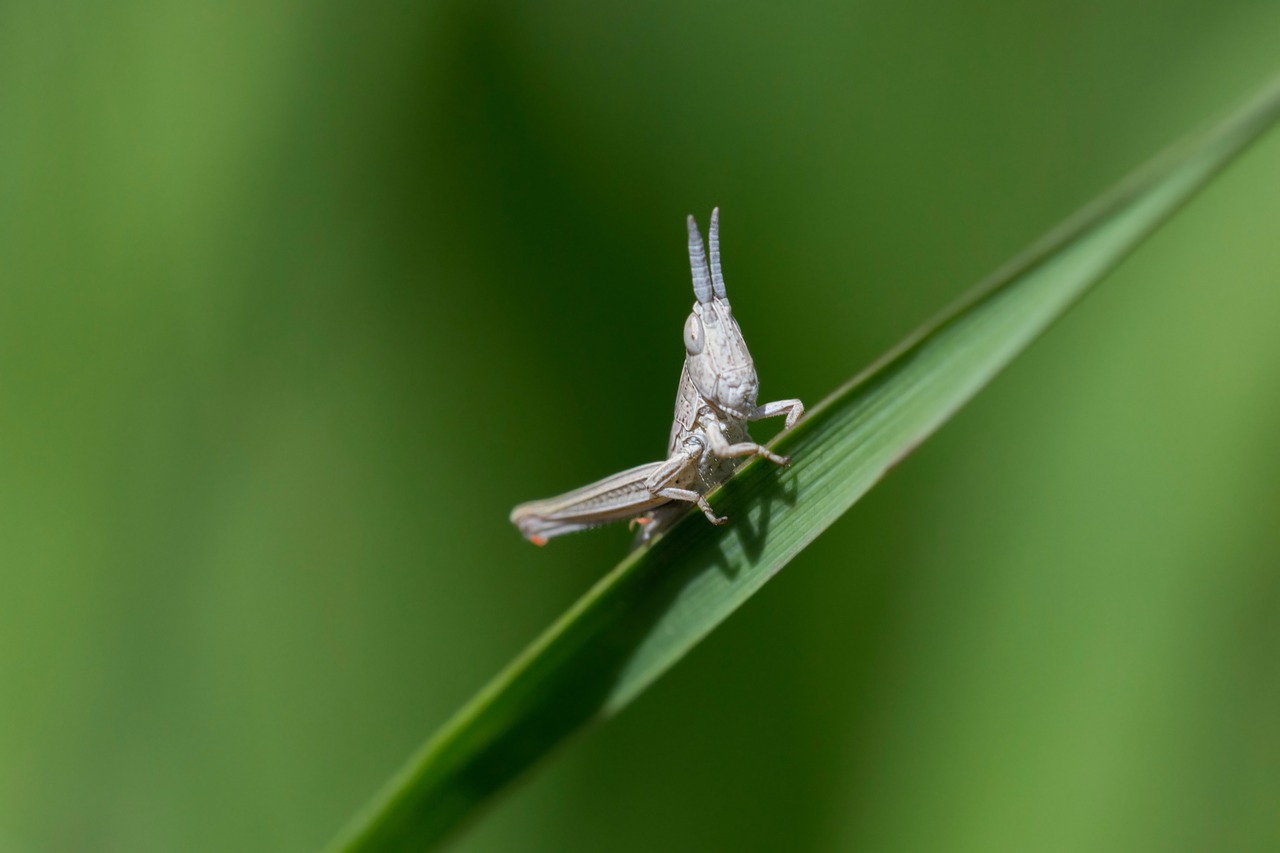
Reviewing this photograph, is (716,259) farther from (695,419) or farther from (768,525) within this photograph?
(768,525)

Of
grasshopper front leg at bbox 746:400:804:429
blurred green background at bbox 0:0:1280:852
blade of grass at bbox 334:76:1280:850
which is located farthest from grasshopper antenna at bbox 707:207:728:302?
blade of grass at bbox 334:76:1280:850

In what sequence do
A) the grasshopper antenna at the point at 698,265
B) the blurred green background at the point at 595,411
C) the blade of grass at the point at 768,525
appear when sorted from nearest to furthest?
the blade of grass at the point at 768,525, the blurred green background at the point at 595,411, the grasshopper antenna at the point at 698,265

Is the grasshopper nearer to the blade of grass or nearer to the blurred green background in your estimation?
the blurred green background

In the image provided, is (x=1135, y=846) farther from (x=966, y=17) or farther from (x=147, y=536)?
(x=147, y=536)

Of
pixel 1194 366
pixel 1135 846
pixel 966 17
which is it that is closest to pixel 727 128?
pixel 966 17

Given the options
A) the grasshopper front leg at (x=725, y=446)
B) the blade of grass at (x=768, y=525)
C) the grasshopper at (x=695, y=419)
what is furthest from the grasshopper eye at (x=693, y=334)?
the blade of grass at (x=768, y=525)

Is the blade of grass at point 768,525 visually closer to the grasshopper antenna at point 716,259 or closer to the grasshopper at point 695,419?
the grasshopper at point 695,419

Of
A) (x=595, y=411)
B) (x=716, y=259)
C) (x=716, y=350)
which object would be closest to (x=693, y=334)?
(x=716, y=350)
